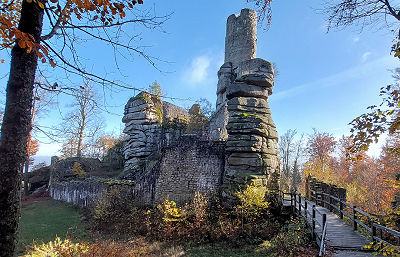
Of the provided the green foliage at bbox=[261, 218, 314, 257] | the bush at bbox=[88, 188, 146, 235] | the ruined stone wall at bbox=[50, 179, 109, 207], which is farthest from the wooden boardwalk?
the ruined stone wall at bbox=[50, 179, 109, 207]

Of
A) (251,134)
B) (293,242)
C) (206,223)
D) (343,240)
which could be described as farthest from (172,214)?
(343,240)

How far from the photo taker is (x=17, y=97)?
10.7 ft

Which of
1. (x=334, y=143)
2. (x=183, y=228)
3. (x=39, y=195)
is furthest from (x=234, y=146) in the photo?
(x=334, y=143)

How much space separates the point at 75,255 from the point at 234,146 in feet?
26.2

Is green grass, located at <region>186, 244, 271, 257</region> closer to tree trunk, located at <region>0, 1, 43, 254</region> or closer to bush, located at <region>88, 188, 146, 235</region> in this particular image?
bush, located at <region>88, 188, 146, 235</region>

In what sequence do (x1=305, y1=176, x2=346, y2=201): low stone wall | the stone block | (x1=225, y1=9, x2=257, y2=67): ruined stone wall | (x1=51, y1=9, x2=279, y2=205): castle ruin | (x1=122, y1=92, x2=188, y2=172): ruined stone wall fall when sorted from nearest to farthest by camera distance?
(x1=51, y1=9, x2=279, y2=205): castle ruin
the stone block
(x1=305, y1=176, x2=346, y2=201): low stone wall
(x1=122, y1=92, x2=188, y2=172): ruined stone wall
(x1=225, y1=9, x2=257, y2=67): ruined stone wall

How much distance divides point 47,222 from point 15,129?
1282 centimetres

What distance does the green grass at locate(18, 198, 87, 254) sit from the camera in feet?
34.7

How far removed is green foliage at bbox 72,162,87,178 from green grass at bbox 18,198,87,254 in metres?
3.38

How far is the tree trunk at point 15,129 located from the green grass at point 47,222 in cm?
729

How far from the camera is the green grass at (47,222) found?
1058cm

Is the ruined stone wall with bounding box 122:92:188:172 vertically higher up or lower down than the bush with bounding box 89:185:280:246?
higher up

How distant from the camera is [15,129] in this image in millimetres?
3248

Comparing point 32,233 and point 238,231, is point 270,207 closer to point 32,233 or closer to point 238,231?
point 238,231
